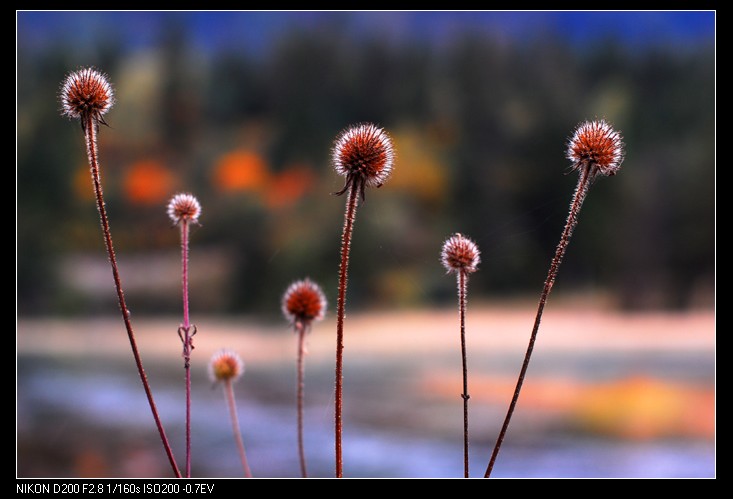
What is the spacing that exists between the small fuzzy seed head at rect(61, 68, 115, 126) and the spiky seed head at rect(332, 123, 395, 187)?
0.39m

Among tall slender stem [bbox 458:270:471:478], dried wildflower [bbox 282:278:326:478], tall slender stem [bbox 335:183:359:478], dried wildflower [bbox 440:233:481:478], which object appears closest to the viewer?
tall slender stem [bbox 335:183:359:478]

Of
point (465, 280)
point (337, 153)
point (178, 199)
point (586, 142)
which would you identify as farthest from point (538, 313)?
point (178, 199)

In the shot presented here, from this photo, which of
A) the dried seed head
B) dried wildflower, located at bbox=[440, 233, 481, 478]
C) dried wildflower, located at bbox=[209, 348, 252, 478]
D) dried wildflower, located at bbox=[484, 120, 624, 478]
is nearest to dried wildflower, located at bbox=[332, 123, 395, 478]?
the dried seed head

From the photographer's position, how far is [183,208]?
1359 mm

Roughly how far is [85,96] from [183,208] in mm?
255

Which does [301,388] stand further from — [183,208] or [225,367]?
[183,208]

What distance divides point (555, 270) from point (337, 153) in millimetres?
414

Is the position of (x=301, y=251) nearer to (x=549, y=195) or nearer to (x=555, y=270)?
(x=549, y=195)

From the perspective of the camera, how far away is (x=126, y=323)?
111cm

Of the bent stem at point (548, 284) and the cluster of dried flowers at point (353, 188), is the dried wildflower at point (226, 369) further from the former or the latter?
the bent stem at point (548, 284)

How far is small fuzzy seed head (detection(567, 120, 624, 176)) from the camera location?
1.24m

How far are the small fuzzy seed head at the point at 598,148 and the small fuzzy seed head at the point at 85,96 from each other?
792mm

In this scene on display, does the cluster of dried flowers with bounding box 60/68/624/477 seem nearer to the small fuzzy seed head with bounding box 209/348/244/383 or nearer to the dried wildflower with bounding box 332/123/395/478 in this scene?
the dried wildflower with bounding box 332/123/395/478

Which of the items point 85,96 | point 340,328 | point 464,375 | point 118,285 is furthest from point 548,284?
point 85,96
